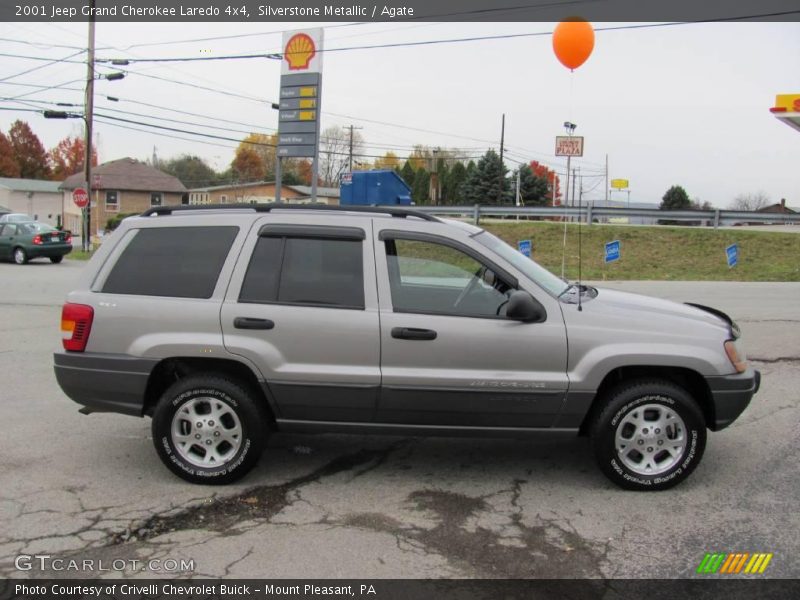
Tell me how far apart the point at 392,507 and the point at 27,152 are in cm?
10130

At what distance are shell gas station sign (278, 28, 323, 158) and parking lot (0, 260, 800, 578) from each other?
1831 centimetres

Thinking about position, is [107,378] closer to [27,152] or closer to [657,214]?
[657,214]

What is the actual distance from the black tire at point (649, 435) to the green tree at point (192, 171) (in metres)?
91.8

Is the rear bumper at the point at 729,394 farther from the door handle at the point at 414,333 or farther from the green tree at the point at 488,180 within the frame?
the green tree at the point at 488,180

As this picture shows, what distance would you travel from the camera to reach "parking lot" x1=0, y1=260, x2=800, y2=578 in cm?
360

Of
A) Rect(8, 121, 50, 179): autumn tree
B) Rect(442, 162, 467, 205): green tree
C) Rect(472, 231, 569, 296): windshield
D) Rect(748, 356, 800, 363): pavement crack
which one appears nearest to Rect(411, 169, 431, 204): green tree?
Rect(442, 162, 467, 205): green tree

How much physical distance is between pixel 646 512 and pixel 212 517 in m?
2.62

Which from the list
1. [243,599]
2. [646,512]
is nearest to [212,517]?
[243,599]

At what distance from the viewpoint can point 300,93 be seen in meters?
23.1

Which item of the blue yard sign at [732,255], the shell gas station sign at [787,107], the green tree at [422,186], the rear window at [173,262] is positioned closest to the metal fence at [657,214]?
the blue yard sign at [732,255]

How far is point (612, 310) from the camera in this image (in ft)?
14.7

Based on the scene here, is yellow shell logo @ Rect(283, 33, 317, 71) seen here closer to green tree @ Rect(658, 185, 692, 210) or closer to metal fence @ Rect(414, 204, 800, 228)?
metal fence @ Rect(414, 204, 800, 228)

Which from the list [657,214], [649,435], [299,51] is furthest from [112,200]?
[649,435]

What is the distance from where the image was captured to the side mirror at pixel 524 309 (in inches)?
167
